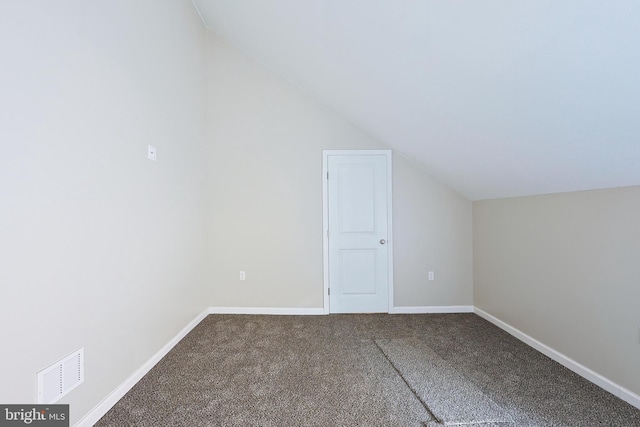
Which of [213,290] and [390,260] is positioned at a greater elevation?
[390,260]

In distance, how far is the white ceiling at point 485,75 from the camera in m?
1.18

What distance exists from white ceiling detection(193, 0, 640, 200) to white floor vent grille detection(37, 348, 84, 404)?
2.59 meters

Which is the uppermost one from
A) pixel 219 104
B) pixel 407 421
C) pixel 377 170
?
pixel 219 104

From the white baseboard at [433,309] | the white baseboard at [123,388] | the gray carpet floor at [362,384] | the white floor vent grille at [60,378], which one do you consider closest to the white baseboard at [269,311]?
the gray carpet floor at [362,384]

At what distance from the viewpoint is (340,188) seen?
3359mm

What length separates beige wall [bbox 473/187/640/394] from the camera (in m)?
1.72

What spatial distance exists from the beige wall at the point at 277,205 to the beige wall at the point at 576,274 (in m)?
0.69

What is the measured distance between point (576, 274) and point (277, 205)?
2.81 metres

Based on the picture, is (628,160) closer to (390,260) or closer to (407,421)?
(407,421)

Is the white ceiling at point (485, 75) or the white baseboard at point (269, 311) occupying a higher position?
the white ceiling at point (485, 75)

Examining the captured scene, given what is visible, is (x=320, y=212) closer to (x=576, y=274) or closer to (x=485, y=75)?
(x=485, y=75)

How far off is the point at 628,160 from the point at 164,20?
3432 millimetres

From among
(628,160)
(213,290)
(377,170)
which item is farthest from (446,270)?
(213,290)

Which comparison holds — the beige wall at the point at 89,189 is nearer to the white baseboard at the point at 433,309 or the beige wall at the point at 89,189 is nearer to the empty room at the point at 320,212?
the empty room at the point at 320,212
